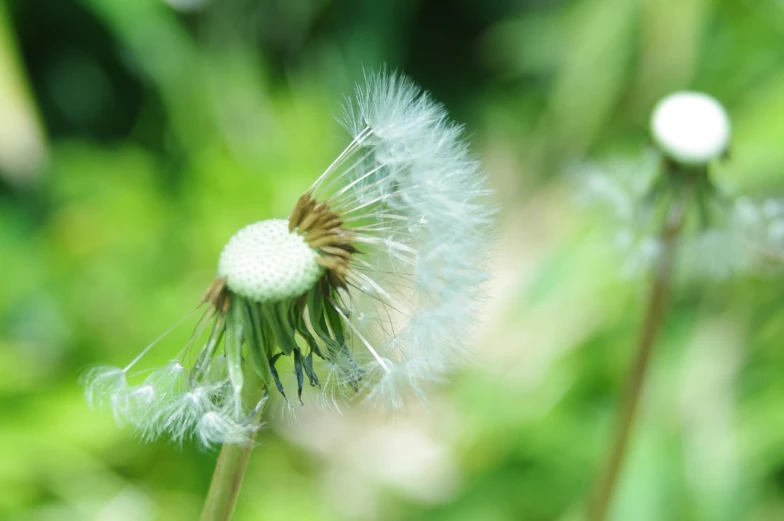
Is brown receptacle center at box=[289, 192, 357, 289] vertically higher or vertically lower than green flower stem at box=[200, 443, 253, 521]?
higher

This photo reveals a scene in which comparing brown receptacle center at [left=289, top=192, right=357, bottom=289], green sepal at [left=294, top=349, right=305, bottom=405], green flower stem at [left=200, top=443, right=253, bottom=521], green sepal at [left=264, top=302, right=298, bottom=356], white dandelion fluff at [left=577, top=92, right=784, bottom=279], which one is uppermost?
white dandelion fluff at [left=577, top=92, right=784, bottom=279]

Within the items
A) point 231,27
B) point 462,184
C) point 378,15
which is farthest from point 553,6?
point 462,184

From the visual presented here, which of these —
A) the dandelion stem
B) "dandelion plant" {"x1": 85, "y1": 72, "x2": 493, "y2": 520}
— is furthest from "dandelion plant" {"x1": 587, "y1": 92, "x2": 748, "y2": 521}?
"dandelion plant" {"x1": 85, "y1": 72, "x2": 493, "y2": 520}

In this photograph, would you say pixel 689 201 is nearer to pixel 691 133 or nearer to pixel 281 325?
pixel 691 133

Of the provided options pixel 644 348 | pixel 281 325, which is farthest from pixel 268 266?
pixel 644 348

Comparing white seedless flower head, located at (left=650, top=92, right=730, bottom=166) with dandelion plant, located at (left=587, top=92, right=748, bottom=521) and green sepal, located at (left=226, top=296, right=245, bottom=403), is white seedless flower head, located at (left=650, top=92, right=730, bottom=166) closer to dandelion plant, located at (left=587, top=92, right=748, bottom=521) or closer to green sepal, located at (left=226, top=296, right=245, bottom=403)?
dandelion plant, located at (left=587, top=92, right=748, bottom=521)

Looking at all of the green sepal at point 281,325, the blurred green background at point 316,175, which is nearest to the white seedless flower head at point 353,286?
the green sepal at point 281,325

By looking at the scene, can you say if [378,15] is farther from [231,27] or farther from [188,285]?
Answer: [188,285]

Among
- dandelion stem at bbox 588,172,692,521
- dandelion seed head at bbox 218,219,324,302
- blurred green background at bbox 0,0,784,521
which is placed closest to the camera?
dandelion seed head at bbox 218,219,324,302
